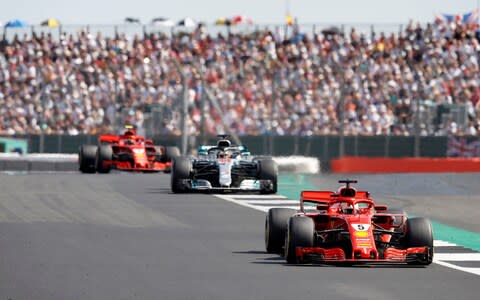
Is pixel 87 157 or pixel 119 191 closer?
pixel 119 191

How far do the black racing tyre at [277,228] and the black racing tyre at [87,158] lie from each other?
886 inches

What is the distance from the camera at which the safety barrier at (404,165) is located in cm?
3791

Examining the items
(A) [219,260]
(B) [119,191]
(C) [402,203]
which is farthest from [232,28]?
(A) [219,260]

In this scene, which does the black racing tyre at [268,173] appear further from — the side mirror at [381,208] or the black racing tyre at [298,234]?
the black racing tyre at [298,234]

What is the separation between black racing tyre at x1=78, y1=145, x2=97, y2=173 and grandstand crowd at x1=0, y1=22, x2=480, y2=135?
335cm

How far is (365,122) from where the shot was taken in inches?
1658

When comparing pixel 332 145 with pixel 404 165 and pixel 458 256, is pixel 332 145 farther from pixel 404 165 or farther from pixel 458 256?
pixel 458 256

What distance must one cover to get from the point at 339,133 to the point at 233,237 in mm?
21785

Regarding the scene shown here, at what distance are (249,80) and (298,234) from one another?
1177 inches

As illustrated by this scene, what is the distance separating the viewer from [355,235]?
13.6m

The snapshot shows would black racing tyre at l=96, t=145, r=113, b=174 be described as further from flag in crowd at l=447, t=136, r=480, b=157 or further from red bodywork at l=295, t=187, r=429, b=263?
red bodywork at l=295, t=187, r=429, b=263

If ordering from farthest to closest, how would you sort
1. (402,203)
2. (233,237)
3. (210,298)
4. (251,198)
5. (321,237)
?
(251,198) < (402,203) < (233,237) < (321,237) < (210,298)

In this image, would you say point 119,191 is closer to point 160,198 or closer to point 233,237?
point 160,198

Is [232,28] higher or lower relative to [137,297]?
higher
